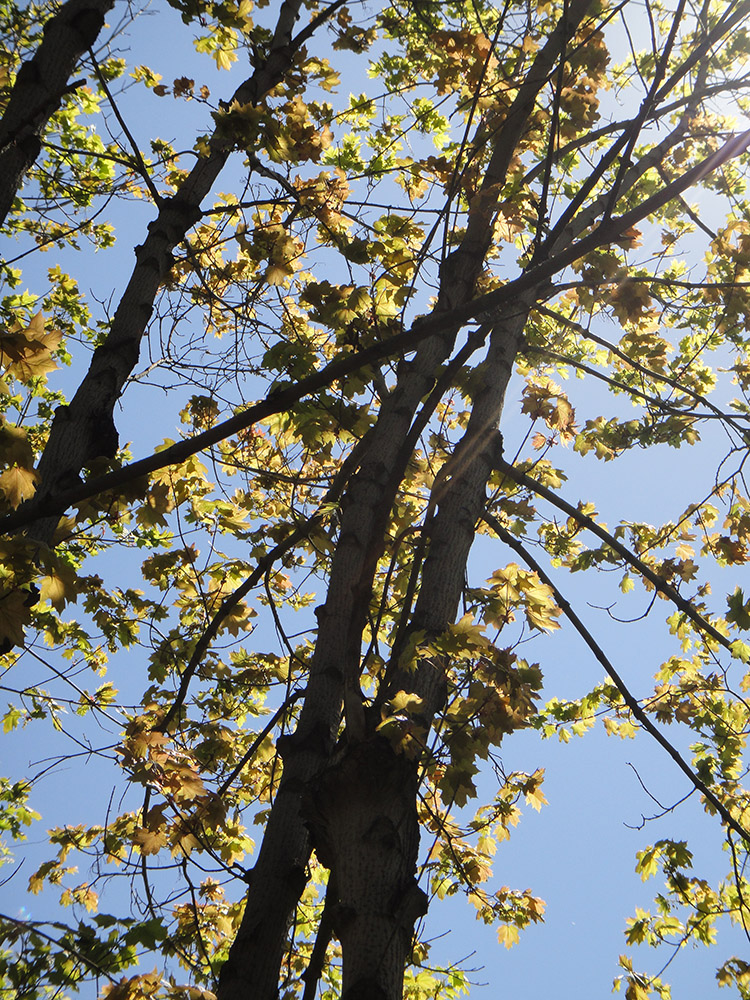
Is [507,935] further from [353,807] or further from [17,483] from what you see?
[17,483]

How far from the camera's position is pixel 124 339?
304cm

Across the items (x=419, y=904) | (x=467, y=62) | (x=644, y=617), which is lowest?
(x=419, y=904)

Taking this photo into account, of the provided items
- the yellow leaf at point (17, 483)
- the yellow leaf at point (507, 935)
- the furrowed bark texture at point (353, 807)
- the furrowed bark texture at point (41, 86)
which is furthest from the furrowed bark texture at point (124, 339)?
the yellow leaf at point (507, 935)

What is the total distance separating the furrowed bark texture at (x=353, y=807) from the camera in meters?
1.89

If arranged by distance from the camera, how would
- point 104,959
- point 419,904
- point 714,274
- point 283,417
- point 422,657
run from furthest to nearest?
1. point 714,274
2. point 283,417
3. point 422,657
4. point 104,959
5. point 419,904

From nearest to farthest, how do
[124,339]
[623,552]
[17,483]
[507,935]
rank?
[17,483] → [124,339] → [623,552] → [507,935]

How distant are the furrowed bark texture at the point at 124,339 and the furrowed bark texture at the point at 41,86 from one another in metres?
0.57

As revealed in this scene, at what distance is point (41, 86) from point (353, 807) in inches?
123

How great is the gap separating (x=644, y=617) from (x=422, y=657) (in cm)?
159

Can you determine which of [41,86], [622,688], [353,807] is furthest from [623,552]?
[41,86]

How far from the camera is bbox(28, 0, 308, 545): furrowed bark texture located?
2.70 meters

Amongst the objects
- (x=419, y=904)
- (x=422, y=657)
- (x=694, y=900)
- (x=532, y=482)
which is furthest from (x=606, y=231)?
(x=694, y=900)

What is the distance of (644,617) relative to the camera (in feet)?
11.2

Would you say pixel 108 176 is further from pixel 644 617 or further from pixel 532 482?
pixel 644 617
